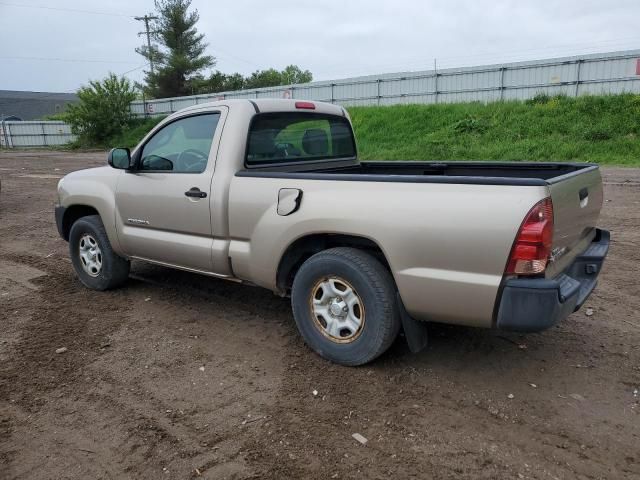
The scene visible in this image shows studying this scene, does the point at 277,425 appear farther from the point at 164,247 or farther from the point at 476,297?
the point at 164,247

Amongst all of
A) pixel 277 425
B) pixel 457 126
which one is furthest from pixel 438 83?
pixel 277 425

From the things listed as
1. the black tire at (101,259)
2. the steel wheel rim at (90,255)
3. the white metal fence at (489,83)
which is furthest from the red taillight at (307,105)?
the white metal fence at (489,83)

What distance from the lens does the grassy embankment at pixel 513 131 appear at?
1706 centimetres

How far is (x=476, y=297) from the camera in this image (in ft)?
10.0

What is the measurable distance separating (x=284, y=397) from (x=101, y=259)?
2.85 meters

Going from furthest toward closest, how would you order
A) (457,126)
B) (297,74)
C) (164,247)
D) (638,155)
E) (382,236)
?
(297,74), (457,126), (638,155), (164,247), (382,236)

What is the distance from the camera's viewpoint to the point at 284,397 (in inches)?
132

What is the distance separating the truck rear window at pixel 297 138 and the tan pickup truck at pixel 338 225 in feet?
0.05

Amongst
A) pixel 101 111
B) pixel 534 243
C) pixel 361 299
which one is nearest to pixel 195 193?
pixel 361 299

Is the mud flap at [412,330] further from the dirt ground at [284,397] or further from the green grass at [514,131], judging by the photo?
the green grass at [514,131]

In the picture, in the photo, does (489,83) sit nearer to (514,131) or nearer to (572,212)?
(514,131)

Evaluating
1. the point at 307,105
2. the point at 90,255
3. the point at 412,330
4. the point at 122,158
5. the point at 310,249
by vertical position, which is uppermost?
the point at 307,105

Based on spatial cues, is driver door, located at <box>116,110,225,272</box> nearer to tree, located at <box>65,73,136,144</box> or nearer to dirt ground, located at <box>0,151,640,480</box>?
dirt ground, located at <box>0,151,640,480</box>

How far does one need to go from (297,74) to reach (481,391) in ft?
330
